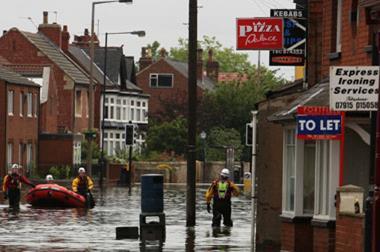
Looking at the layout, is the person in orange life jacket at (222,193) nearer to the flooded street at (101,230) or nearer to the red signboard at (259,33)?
the flooded street at (101,230)

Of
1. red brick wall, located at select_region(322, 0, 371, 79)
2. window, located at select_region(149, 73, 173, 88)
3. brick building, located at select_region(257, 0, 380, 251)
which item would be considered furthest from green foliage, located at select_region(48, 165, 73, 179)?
red brick wall, located at select_region(322, 0, 371, 79)

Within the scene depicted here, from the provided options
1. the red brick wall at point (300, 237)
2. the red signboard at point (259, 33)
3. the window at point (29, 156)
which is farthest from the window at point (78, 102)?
the red brick wall at point (300, 237)

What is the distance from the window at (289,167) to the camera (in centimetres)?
2795

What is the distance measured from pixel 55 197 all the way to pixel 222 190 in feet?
46.3

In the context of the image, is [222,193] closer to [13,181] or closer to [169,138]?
[13,181]

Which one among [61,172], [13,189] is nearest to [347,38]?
[13,189]

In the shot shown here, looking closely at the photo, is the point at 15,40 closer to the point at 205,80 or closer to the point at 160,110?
the point at 160,110

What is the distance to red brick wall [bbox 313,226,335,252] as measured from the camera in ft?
84.2

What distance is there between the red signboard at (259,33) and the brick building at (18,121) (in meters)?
52.0

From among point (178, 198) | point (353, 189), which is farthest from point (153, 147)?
point (353, 189)

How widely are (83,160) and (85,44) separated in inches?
1101

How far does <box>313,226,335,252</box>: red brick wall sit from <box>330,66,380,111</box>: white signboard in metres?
7.45

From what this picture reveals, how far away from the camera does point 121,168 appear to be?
88.2 m

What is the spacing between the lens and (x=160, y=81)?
13000 cm
